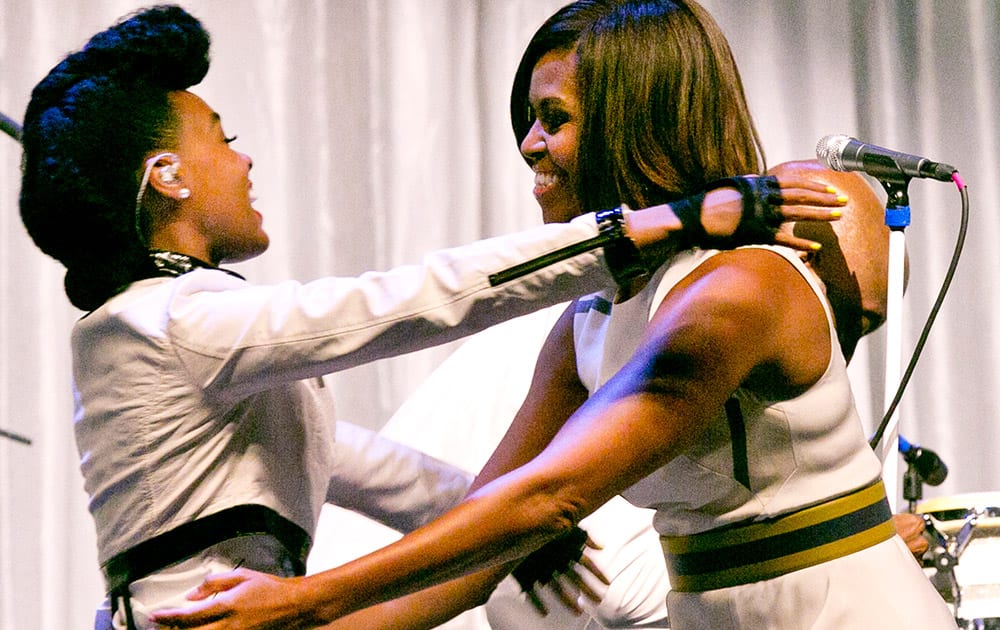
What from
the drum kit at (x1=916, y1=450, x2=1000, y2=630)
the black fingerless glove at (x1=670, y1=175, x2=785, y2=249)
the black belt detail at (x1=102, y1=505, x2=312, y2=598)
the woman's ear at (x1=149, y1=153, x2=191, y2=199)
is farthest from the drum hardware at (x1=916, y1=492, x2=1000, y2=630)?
the woman's ear at (x1=149, y1=153, x2=191, y2=199)

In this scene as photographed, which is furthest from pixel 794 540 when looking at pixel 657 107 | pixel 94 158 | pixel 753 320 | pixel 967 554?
pixel 967 554

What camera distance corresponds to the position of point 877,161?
1861 mm

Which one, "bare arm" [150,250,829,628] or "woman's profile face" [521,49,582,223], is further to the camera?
"woman's profile face" [521,49,582,223]

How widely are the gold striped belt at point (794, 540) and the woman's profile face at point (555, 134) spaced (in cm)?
44

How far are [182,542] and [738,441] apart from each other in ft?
2.00

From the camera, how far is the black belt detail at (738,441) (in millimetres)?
1224

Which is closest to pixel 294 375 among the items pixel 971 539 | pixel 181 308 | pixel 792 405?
pixel 181 308

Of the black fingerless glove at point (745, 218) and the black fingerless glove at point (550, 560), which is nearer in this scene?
the black fingerless glove at point (745, 218)

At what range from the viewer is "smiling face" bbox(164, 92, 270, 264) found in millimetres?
1467

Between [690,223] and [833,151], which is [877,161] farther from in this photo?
[690,223]

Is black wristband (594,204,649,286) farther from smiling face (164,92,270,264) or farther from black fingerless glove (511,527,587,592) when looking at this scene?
smiling face (164,92,270,264)

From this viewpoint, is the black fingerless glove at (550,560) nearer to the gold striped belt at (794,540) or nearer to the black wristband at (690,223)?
the gold striped belt at (794,540)

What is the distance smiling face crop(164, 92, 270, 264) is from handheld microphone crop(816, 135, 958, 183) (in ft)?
2.95

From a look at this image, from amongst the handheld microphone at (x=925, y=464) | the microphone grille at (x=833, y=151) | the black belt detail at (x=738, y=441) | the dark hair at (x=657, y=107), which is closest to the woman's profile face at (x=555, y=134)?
the dark hair at (x=657, y=107)
